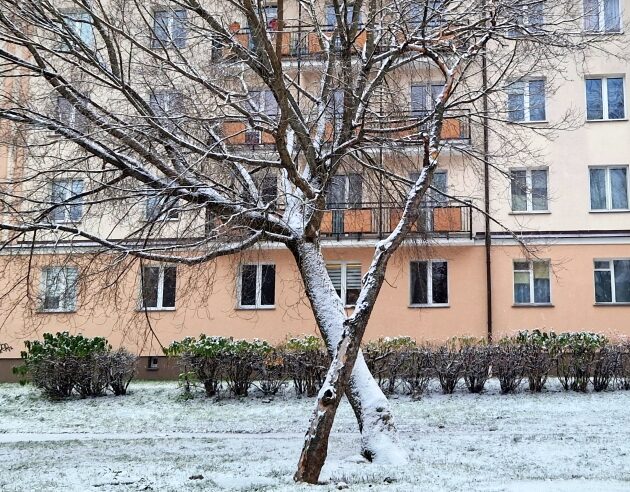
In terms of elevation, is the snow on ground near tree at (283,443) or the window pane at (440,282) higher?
the window pane at (440,282)

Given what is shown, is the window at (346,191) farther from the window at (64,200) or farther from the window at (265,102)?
the window at (64,200)

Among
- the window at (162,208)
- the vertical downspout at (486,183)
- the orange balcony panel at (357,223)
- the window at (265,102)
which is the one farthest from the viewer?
the orange balcony panel at (357,223)

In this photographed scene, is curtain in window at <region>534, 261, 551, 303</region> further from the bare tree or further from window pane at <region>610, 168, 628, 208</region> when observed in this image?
the bare tree

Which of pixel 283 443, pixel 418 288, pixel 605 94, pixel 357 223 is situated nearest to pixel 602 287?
pixel 418 288

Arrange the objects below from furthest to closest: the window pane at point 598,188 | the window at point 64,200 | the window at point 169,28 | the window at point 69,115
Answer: the window pane at point 598,188, the window at point 169,28, the window at point 69,115, the window at point 64,200

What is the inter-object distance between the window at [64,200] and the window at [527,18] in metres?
6.20

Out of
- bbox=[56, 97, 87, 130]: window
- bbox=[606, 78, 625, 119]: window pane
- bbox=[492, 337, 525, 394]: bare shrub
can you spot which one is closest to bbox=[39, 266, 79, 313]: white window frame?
bbox=[56, 97, 87, 130]: window

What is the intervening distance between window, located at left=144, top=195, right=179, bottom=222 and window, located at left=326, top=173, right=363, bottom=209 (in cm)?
360

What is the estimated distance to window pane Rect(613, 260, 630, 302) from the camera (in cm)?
1964

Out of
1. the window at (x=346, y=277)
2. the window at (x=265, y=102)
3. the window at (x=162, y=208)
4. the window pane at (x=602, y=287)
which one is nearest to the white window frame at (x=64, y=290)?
the window at (x=162, y=208)

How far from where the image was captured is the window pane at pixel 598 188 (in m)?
20.2

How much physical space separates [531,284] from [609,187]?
371 cm

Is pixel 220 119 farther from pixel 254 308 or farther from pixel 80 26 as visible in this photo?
pixel 254 308

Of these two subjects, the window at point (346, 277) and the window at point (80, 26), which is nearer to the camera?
the window at point (80, 26)
